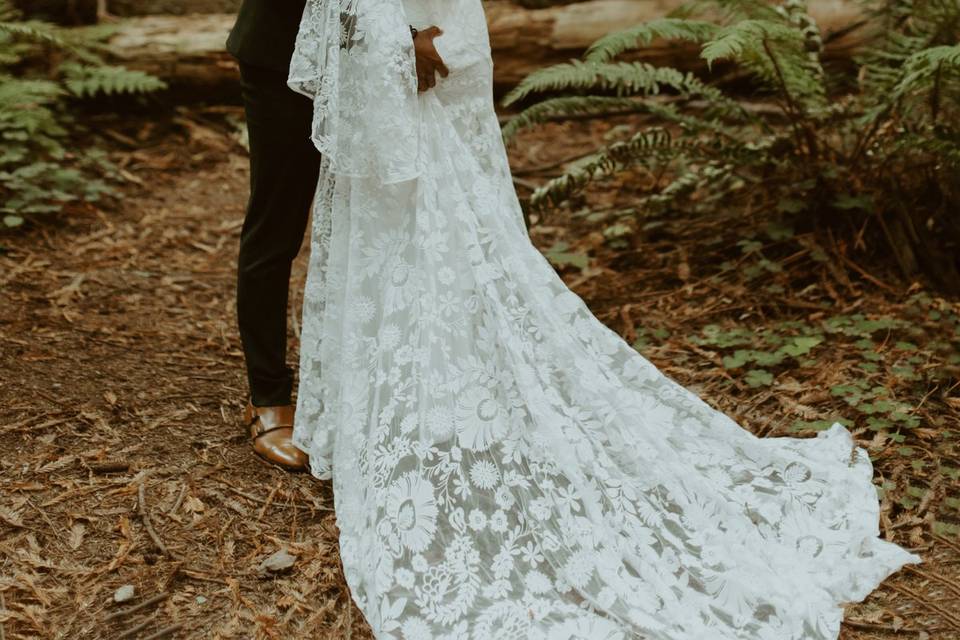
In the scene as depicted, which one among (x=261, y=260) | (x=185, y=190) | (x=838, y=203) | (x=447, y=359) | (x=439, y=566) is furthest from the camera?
(x=185, y=190)

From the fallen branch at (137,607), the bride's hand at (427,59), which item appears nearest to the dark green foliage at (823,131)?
the bride's hand at (427,59)

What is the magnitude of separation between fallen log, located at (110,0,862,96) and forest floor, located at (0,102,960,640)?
3.19ft

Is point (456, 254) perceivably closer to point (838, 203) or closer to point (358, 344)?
point (358, 344)

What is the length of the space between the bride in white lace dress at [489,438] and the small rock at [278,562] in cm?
18

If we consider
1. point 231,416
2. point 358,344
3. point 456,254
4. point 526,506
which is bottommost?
point 231,416

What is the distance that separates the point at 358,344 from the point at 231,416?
850 mm

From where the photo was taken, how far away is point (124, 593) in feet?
7.72

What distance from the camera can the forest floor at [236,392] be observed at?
7.78ft

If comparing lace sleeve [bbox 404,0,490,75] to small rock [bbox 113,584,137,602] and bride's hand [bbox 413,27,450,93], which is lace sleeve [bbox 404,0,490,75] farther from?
small rock [bbox 113,584,137,602]

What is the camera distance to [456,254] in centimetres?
261

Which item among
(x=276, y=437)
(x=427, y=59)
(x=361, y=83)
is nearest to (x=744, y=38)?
(x=427, y=59)

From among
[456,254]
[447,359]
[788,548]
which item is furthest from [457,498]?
[788,548]

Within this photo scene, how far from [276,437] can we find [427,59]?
1318 millimetres

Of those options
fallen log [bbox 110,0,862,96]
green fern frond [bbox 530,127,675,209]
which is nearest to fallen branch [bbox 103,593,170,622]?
green fern frond [bbox 530,127,675,209]
